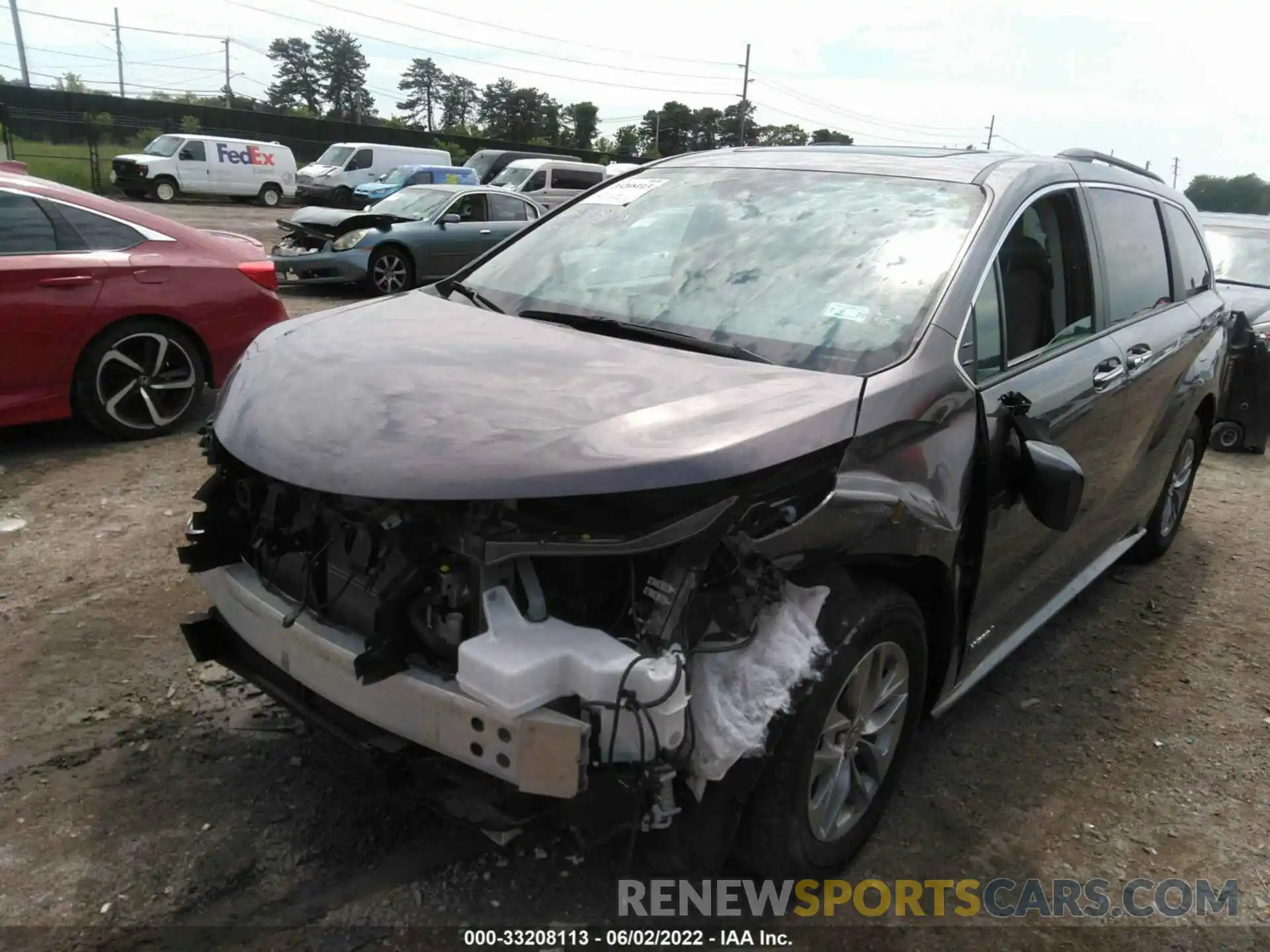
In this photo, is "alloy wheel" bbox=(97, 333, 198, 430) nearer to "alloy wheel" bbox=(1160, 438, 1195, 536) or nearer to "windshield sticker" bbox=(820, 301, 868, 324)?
"windshield sticker" bbox=(820, 301, 868, 324)

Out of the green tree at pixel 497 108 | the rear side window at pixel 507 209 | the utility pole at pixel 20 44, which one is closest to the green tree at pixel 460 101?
the green tree at pixel 497 108

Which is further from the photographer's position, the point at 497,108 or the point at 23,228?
the point at 497,108

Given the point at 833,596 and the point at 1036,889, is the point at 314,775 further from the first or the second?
the point at 1036,889

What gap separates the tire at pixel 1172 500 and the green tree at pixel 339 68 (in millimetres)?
91422

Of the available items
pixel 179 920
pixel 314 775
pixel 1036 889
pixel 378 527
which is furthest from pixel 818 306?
pixel 179 920

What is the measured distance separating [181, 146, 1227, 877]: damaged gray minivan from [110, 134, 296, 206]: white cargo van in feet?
92.6

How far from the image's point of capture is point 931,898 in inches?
102

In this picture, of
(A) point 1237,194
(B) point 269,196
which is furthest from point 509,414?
(A) point 1237,194

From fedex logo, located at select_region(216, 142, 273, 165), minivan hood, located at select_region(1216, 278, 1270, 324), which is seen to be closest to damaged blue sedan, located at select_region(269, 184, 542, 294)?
minivan hood, located at select_region(1216, 278, 1270, 324)

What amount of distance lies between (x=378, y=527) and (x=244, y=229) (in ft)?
71.1

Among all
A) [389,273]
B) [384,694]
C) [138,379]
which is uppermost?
[384,694]

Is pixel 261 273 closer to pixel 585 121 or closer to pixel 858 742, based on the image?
pixel 858 742

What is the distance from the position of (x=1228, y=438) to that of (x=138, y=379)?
7830 mm

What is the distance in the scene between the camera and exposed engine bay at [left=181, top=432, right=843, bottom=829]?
1921mm
